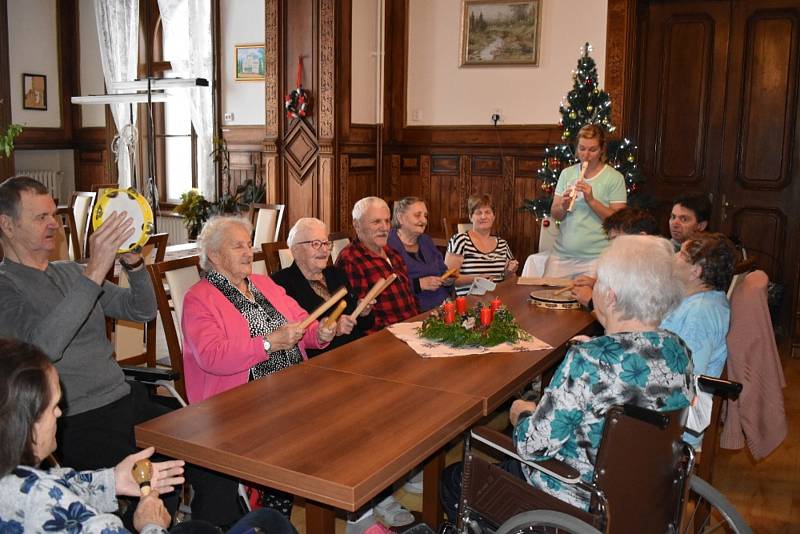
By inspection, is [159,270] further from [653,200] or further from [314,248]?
[653,200]

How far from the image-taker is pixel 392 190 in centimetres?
752

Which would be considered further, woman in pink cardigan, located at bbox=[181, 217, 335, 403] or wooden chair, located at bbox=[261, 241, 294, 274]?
wooden chair, located at bbox=[261, 241, 294, 274]

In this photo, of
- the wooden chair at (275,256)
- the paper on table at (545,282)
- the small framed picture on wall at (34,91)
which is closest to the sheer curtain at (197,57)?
the small framed picture on wall at (34,91)

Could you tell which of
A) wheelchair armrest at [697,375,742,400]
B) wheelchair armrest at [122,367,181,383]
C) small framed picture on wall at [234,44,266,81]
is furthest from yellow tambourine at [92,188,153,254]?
small framed picture on wall at [234,44,266,81]

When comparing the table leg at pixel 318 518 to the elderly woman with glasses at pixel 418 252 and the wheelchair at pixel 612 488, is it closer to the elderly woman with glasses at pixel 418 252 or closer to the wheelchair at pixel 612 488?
the wheelchair at pixel 612 488

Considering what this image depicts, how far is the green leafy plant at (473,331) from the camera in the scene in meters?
2.74

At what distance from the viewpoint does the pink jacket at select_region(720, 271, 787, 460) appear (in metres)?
2.85

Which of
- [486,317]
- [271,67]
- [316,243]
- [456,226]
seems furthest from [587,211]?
[271,67]

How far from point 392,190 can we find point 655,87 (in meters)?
2.60

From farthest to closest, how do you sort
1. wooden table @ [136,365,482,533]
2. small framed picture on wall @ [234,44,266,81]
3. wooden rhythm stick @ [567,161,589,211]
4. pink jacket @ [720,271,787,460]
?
small framed picture on wall @ [234,44,266,81] → wooden rhythm stick @ [567,161,589,211] → pink jacket @ [720,271,787,460] → wooden table @ [136,365,482,533]

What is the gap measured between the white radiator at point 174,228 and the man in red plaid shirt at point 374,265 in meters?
5.67

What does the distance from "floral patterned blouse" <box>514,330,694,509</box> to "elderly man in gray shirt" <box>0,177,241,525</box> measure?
1.09 metres

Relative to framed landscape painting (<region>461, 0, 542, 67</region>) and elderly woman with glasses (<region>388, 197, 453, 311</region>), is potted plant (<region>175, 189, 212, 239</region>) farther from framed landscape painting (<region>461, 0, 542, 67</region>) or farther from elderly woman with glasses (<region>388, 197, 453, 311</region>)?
elderly woman with glasses (<region>388, 197, 453, 311</region>)

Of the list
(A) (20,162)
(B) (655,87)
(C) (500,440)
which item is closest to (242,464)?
(C) (500,440)
